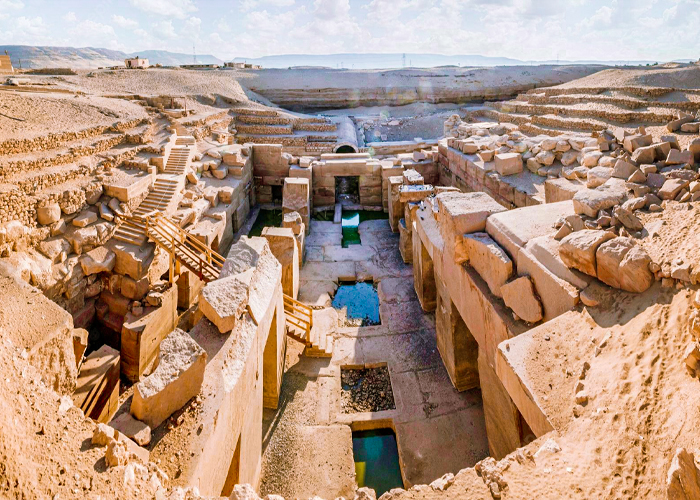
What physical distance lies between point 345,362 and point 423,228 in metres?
2.53

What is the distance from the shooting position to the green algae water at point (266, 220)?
1310cm

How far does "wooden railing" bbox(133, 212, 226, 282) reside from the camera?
26.7 ft

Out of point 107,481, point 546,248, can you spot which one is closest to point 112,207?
point 107,481

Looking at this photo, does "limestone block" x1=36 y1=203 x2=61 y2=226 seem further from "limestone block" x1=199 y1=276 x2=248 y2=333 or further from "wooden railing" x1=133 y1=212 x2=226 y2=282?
"limestone block" x1=199 y1=276 x2=248 y2=333

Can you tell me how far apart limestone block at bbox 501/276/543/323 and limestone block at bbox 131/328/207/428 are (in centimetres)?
281

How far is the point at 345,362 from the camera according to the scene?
6.90 meters

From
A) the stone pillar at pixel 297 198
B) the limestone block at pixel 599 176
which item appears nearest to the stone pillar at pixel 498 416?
the limestone block at pixel 599 176

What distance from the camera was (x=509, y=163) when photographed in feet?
34.0

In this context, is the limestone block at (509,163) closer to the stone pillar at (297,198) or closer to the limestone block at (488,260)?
the stone pillar at (297,198)

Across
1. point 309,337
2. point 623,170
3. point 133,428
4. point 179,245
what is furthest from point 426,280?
point 133,428

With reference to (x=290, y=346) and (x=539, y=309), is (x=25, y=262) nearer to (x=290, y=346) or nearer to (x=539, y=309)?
(x=290, y=346)

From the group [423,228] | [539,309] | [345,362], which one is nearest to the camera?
→ [539,309]

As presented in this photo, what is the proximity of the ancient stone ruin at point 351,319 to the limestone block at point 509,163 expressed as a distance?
0.12 ft

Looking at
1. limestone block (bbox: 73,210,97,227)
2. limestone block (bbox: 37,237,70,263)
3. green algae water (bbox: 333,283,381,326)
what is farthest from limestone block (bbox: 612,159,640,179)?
limestone block (bbox: 73,210,97,227)
